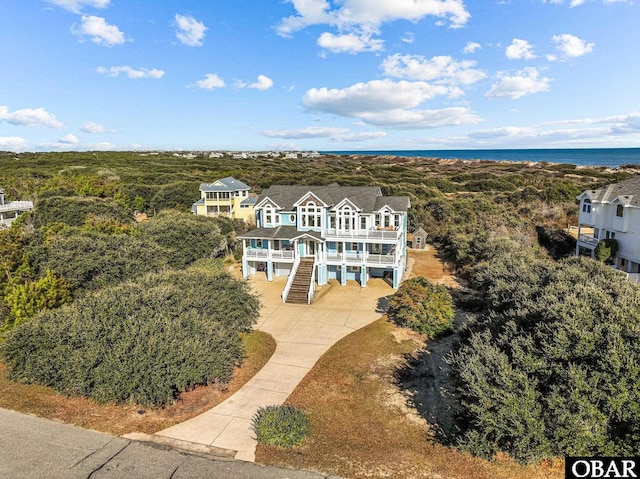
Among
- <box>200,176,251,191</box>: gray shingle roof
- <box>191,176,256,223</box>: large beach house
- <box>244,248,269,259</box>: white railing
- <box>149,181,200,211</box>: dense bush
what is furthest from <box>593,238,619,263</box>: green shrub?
<box>149,181,200,211</box>: dense bush

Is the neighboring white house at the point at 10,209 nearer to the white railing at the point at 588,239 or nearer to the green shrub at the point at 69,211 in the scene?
the green shrub at the point at 69,211

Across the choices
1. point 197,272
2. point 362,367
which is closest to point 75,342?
point 197,272

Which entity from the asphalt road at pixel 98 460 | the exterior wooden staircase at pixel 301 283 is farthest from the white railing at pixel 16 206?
the asphalt road at pixel 98 460

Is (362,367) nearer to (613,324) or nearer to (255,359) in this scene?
(255,359)

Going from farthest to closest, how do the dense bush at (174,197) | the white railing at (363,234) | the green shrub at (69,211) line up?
the dense bush at (174,197), the green shrub at (69,211), the white railing at (363,234)

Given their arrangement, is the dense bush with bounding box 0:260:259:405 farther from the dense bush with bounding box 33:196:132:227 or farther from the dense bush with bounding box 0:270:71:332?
the dense bush with bounding box 33:196:132:227

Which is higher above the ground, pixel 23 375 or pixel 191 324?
pixel 191 324

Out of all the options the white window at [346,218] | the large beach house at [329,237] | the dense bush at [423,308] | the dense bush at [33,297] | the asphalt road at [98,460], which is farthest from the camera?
the white window at [346,218]
